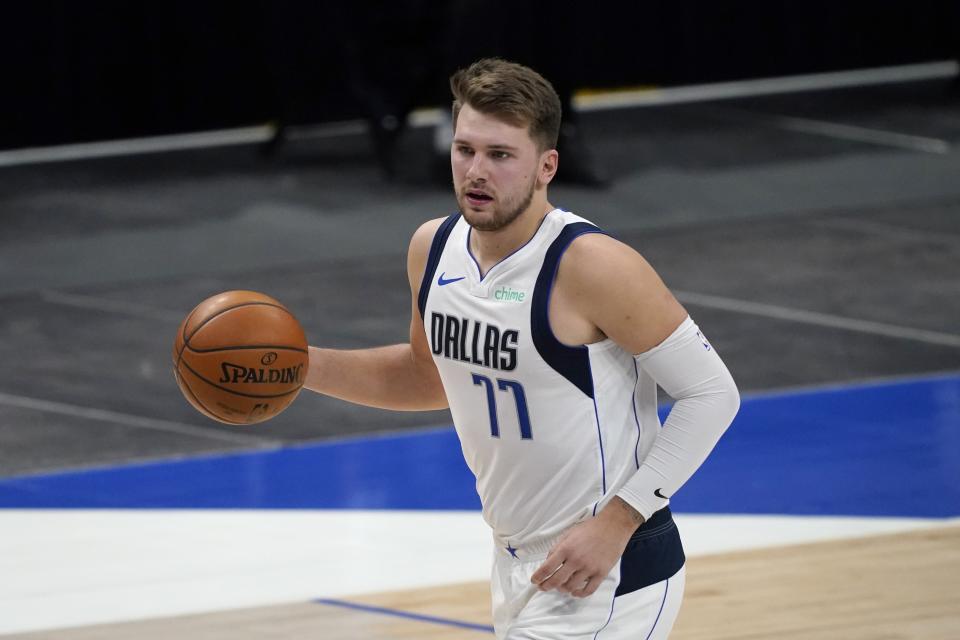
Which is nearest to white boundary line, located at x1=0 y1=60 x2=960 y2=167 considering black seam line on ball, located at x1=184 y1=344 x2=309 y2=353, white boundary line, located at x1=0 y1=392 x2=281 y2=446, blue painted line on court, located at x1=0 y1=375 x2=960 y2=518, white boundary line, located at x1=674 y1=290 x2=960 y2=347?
white boundary line, located at x1=674 y1=290 x2=960 y2=347

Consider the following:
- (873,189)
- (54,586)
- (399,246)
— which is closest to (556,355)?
(54,586)

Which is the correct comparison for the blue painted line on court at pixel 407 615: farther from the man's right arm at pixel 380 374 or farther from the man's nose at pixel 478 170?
the man's nose at pixel 478 170

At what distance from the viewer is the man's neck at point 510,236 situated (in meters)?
3.47

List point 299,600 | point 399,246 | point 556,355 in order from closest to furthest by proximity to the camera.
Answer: point 556,355 → point 299,600 → point 399,246

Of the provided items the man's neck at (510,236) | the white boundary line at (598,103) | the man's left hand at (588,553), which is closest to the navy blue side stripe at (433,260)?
the man's neck at (510,236)

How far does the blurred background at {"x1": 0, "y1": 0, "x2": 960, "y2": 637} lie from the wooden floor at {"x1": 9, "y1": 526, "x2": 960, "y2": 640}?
0.60 ft

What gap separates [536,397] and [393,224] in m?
7.37

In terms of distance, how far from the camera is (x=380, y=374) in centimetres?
389

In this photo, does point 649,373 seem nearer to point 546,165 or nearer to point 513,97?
point 546,165

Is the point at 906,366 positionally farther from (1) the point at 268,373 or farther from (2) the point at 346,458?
(1) the point at 268,373

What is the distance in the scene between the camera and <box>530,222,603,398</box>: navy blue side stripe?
3.40 meters

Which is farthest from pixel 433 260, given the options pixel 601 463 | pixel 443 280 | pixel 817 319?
pixel 817 319

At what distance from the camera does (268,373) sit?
3.71 m

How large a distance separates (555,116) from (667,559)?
0.90m
